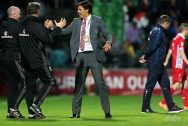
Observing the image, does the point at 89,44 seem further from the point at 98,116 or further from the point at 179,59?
the point at 179,59

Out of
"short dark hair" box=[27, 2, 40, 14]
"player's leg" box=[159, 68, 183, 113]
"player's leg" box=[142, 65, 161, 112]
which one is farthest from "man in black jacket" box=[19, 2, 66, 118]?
"player's leg" box=[159, 68, 183, 113]

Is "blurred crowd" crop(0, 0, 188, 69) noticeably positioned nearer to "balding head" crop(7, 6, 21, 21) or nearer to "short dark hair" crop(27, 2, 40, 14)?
"balding head" crop(7, 6, 21, 21)

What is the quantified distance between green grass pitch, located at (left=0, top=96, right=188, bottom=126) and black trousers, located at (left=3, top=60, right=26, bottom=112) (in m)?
0.42

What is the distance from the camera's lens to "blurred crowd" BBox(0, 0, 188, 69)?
86.3ft

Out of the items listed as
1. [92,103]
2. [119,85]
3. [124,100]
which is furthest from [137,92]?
[92,103]

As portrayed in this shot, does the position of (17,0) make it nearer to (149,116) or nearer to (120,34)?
(120,34)

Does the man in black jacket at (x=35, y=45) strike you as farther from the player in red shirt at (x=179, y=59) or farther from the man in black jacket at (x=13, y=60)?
the player in red shirt at (x=179, y=59)

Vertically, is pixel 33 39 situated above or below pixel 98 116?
above

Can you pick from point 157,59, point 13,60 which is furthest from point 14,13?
point 157,59

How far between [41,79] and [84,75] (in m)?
0.87

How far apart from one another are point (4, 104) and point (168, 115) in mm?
5750

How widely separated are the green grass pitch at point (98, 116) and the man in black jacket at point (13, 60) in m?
0.42

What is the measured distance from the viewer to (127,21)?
2850cm

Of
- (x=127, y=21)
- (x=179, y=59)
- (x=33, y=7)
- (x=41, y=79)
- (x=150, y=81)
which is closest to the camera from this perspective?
(x=33, y=7)
